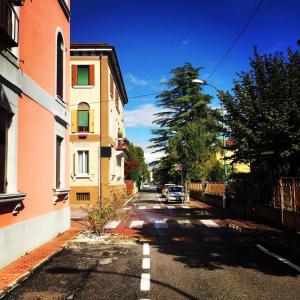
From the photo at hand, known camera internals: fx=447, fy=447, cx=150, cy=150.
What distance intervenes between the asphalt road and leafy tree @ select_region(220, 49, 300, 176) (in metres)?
5.01

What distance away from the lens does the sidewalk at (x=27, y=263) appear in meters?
7.63

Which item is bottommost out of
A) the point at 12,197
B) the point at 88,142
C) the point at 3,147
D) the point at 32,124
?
the point at 12,197

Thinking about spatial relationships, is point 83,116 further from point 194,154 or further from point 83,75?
point 194,154

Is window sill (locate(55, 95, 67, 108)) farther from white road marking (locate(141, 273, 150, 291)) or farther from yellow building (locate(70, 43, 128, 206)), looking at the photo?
yellow building (locate(70, 43, 128, 206))

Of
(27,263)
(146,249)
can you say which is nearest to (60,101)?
(146,249)

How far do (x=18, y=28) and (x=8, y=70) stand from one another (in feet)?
4.48

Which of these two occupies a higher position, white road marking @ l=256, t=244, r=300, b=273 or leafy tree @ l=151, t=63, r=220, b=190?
leafy tree @ l=151, t=63, r=220, b=190

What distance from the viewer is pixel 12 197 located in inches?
368

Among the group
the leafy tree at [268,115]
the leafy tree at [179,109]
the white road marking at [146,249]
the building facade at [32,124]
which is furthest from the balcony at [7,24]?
the leafy tree at [179,109]

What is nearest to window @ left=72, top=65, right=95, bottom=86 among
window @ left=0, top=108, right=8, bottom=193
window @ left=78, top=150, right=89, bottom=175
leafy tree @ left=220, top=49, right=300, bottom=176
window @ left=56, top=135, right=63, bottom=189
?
window @ left=78, top=150, right=89, bottom=175

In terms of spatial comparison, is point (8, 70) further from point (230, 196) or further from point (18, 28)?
point (230, 196)

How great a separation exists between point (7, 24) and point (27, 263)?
4.91m

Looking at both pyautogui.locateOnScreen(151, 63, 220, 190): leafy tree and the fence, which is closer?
the fence

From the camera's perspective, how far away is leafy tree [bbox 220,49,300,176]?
17500 mm
